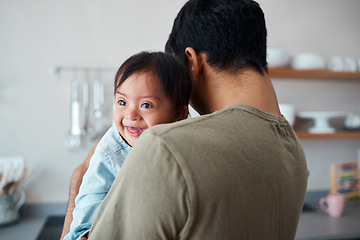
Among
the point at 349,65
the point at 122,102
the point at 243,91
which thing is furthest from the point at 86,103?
the point at 349,65

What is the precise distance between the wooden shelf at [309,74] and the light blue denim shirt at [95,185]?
5.67 feet

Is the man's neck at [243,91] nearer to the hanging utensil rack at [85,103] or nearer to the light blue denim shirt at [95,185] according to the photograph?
the light blue denim shirt at [95,185]

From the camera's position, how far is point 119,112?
886mm

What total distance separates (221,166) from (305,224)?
1795mm

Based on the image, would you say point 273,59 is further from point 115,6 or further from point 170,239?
point 170,239

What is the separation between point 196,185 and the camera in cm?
49

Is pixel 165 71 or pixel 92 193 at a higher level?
pixel 165 71

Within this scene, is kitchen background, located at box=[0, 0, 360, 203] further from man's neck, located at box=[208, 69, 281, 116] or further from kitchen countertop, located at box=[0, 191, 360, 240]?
man's neck, located at box=[208, 69, 281, 116]

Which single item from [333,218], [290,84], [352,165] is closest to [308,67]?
[290,84]

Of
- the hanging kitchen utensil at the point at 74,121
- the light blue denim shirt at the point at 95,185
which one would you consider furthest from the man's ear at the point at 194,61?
the hanging kitchen utensil at the point at 74,121

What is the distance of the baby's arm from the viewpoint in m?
0.79

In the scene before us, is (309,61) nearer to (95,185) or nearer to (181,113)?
(181,113)

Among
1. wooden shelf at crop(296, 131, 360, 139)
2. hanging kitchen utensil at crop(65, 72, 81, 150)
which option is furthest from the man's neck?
wooden shelf at crop(296, 131, 360, 139)

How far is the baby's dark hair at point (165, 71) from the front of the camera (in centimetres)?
86
